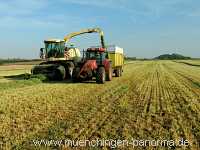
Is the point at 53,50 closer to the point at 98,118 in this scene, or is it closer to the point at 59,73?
the point at 59,73

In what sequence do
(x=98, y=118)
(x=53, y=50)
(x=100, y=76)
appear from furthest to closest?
(x=53, y=50) → (x=100, y=76) → (x=98, y=118)

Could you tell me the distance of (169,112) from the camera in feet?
33.4

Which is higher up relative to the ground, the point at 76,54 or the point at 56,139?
the point at 76,54

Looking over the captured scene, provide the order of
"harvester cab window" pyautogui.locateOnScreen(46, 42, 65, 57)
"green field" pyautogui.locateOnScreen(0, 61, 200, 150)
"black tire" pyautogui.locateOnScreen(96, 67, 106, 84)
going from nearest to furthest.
Result: "green field" pyautogui.locateOnScreen(0, 61, 200, 150)
"black tire" pyautogui.locateOnScreen(96, 67, 106, 84)
"harvester cab window" pyautogui.locateOnScreen(46, 42, 65, 57)

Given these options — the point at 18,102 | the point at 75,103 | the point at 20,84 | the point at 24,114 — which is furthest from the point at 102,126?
the point at 20,84

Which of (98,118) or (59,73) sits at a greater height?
(59,73)

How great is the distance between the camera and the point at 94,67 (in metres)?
19.6

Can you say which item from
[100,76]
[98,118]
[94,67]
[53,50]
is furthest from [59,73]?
[98,118]

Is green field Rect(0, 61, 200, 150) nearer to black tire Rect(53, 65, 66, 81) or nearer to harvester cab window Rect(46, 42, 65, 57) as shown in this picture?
black tire Rect(53, 65, 66, 81)

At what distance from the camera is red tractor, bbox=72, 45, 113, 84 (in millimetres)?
19406

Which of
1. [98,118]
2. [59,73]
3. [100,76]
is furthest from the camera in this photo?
[59,73]

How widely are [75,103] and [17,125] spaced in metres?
3.74

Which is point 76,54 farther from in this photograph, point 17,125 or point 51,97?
point 17,125

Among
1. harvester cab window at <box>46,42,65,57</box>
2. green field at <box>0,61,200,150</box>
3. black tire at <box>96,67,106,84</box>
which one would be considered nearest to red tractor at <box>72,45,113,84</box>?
black tire at <box>96,67,106,84</box>
